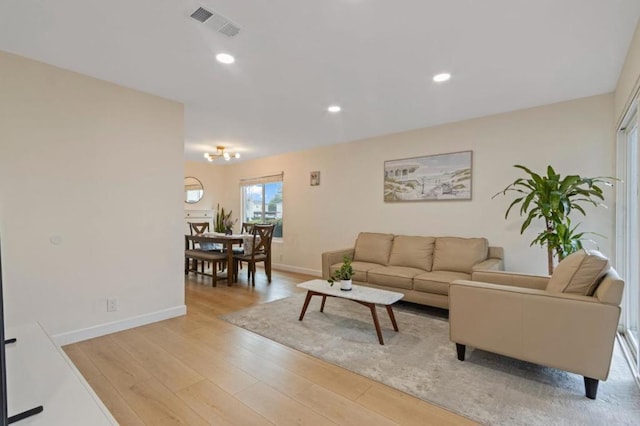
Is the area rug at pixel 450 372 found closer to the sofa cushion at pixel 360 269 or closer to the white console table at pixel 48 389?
the sofa cushion at pixel 360 269

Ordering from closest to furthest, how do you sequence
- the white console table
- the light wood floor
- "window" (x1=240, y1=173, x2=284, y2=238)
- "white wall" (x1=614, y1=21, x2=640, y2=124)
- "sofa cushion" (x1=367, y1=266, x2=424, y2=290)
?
the white console table, the light wood floor, "white wall" (x1=614, y1=21, x2=640, y2=124), "sofa cushion" (x1=367, y1=266, x2=424, y2=290), "window" (x1=240, y1=173, x2=284, y2=238)

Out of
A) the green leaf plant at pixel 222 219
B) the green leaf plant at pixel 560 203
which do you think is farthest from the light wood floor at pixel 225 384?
the green leaf plant at pixel 222 219

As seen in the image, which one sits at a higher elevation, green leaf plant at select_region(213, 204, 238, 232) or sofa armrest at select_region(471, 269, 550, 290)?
green leaf plant at select_region(213, 204, 238, 232)

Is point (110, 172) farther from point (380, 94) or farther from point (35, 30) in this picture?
point (380, 94)

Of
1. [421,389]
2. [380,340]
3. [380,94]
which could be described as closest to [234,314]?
[380,340]

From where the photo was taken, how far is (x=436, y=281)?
3.44m

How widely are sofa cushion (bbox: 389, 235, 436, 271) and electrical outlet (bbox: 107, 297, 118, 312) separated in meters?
3.27

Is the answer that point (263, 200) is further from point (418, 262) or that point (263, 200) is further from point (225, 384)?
point (225, 384)

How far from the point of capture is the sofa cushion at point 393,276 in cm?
369

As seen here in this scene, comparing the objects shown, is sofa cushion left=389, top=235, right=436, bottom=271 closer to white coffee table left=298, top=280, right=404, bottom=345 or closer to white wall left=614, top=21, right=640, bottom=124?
white coffee table left=298, top=280, right=404, bottom=345

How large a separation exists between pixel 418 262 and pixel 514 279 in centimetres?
145

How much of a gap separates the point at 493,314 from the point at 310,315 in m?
1.93

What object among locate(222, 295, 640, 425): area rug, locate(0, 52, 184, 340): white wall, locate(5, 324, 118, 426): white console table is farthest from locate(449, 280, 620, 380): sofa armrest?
locate(0, 52, 184, 340): white wall

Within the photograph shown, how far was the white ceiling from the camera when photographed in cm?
191
